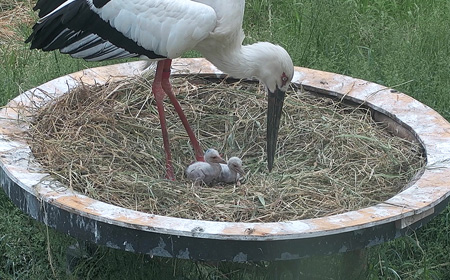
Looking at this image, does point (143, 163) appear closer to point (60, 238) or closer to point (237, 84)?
point (60, 238)

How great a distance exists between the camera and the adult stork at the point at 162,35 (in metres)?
4.39

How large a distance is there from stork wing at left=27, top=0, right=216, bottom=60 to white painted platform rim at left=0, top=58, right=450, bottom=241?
483mm

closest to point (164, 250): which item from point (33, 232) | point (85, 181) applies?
point (85, 181)

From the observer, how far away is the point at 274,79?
4688 millimetres

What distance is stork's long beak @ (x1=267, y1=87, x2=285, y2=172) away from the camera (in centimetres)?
478

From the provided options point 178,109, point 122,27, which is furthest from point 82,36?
point 178,109

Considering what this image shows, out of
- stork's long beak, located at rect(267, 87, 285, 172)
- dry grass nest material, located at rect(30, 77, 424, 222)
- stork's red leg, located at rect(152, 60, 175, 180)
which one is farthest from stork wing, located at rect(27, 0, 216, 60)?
stork's long beak, located at rect(267, 87, 285, 172)

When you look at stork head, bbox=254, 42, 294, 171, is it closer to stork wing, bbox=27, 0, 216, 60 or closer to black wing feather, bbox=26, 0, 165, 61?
stork wing, bbox=27, 0, 216, 60

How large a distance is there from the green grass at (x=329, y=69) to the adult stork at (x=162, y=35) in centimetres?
61

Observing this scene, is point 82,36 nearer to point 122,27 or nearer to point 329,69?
point 122,27

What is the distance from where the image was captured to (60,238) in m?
5.00

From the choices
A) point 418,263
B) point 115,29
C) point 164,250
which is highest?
point 115,29

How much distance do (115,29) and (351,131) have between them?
1.43 metres

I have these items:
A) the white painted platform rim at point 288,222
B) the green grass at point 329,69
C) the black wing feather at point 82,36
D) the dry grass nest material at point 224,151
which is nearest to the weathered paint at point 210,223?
the white painted platform rim at point 288,222
